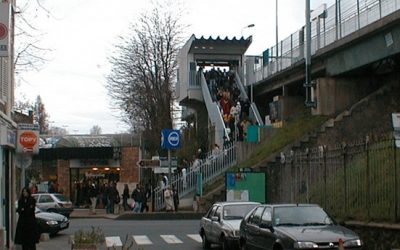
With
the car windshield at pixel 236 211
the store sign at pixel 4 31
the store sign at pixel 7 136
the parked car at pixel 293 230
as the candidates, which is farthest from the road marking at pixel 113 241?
the store sign at pixel 4 31

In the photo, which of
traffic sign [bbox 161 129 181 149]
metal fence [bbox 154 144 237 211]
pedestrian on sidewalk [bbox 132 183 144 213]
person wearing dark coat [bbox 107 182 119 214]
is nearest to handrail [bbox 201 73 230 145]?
metal fence [bbox 154 144 237 211]

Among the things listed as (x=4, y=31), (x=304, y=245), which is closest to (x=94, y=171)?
(x=4, y=31)

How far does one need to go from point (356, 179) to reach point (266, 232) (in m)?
5.07

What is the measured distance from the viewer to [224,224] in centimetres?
1964

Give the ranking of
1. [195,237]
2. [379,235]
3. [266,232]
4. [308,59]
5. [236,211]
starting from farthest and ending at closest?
[308,59], [195,237], [236,211], [379,235], [266,232]

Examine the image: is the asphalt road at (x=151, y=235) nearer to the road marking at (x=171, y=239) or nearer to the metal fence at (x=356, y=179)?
the road marking at (x=171, y=239)

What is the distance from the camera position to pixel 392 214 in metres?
17.4

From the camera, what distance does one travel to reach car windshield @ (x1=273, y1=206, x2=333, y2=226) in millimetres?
15641

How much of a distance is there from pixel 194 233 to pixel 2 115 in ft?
31.4

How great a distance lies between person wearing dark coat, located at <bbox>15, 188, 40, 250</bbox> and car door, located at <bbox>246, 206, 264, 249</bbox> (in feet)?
17.4

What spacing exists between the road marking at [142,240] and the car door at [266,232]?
776 cm

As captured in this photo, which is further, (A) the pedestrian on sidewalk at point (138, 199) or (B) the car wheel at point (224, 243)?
(A) the pedestrian on sidewalk at point (138, 199)

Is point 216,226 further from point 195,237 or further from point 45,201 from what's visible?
point 45,201

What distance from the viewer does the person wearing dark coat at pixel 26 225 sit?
18270 mm
